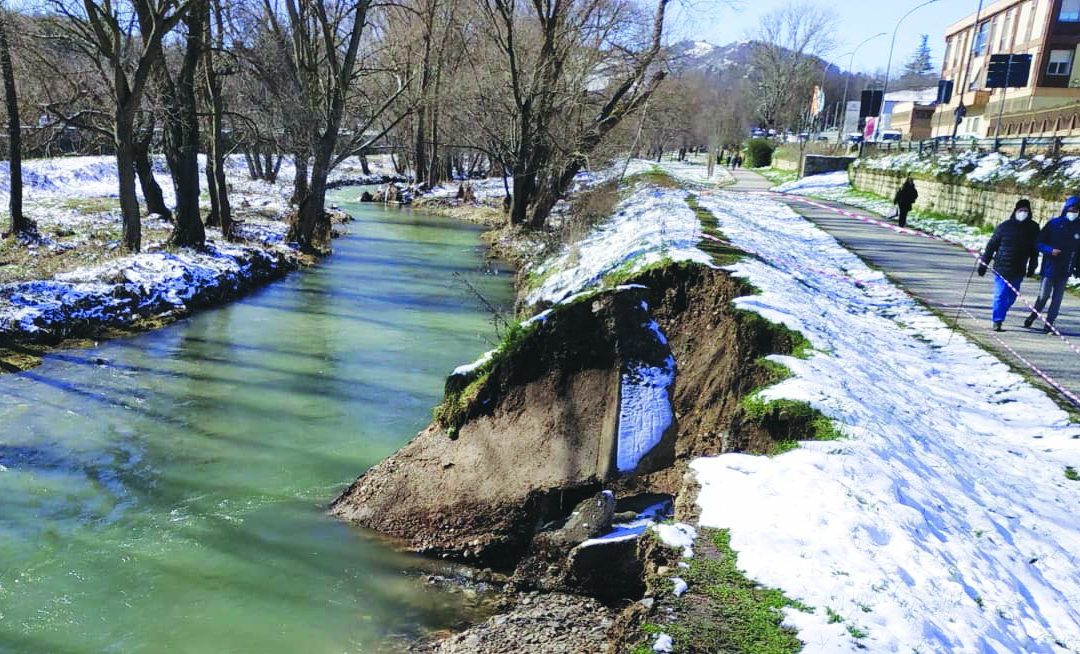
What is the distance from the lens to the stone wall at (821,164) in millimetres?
42312

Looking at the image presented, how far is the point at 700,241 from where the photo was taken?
530 inches

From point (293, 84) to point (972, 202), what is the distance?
21.4m

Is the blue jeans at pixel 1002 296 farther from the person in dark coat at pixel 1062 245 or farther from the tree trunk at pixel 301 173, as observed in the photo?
the tree trunk at pixel 301 173

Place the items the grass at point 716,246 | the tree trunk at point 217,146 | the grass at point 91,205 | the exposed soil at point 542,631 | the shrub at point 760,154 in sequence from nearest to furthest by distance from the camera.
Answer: the exposed soil at point 542,631
the grass at point 716,246
the tree trunk at point 217,146
the grass at point 91,205
the shrub at point 760,154

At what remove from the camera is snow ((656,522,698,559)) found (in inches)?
192

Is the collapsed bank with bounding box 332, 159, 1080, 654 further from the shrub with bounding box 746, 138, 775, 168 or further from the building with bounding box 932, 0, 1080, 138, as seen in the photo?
the shrub with bounding box 746, 138, 775, 168

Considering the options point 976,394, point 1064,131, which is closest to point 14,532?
point 976,394

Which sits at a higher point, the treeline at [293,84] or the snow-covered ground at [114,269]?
the treeline at [293,84]

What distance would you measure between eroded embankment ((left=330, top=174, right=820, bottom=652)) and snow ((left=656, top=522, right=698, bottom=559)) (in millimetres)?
401

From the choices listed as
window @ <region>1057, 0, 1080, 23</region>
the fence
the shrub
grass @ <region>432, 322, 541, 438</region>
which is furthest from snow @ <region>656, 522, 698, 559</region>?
the shrub

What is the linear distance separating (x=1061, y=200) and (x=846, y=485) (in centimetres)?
1420

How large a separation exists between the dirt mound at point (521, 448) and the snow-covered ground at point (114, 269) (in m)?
8.66

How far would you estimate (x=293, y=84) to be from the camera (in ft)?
82.7

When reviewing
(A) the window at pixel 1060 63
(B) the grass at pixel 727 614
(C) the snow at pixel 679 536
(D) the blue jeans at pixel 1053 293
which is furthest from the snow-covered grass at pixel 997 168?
(A) the window at pixel 1060 63
